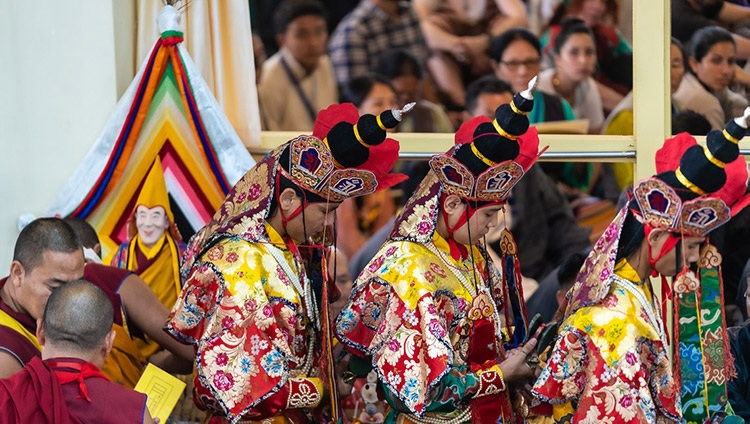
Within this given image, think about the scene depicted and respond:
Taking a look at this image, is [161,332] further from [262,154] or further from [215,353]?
[262,154]

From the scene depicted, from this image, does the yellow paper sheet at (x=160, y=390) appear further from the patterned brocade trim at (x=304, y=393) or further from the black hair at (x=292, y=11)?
the black hair at (x=292, y=11)

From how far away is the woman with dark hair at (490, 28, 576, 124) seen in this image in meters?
6.20

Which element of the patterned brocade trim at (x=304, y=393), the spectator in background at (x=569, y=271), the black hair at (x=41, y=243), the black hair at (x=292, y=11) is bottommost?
the spectator in background at (x=569, y=271)

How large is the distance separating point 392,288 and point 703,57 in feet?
8.52

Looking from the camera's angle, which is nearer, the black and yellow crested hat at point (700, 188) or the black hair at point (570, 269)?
the black and yellow crested hat at point (700, 188)

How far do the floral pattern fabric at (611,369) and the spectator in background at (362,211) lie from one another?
183 cm

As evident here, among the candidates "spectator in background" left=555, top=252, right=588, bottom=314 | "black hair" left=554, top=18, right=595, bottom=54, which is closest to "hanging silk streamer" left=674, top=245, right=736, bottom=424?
"spectator in background" left=555, top=252, right=588, bottom=314

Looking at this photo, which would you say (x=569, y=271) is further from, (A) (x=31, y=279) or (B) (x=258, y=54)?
(A) (x=31, y=279)

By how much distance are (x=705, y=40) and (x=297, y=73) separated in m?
2.04

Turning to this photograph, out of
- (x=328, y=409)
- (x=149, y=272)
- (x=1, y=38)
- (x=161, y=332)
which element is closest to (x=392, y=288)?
(x=328, y=409)

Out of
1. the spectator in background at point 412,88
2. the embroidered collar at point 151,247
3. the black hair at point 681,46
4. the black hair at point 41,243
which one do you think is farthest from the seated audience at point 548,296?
the black hair at point 41,243

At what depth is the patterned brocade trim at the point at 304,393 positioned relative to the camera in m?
4.25

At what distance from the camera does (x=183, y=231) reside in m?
5.58

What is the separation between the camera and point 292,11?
20.1 ft
